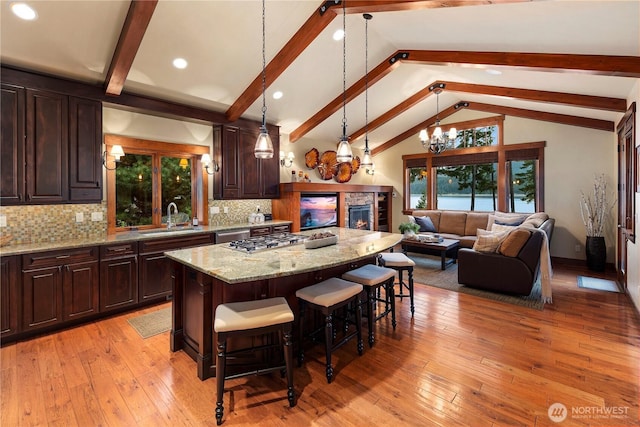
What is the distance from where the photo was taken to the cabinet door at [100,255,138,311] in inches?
134

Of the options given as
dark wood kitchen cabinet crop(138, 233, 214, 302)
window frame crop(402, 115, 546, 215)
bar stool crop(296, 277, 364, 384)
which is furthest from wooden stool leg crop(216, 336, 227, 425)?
window frame crop(402, 115, 546, 215)

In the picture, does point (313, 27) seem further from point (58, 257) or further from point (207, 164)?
point (58, 257)

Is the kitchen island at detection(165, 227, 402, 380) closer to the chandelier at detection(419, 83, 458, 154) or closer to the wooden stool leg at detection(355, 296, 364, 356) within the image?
the wooden stool leg at detection(355, 296, 364, 356)

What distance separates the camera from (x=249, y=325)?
1.90 m

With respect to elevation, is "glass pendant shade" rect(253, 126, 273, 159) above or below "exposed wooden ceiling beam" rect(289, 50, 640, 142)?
below

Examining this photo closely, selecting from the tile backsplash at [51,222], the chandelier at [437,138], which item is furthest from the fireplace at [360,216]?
the tile backsplash at [51,222]

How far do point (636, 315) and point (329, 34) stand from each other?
5.19 meters

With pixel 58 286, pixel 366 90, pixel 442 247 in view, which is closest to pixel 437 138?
pixel 366 90

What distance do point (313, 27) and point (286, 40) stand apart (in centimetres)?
41

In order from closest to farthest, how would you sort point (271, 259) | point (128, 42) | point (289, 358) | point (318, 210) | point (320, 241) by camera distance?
point (289, 358), point (271, 259), point (320, 241), point (128, 42), point (318, 210)

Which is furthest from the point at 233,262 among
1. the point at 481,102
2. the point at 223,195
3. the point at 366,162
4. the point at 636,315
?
the point at 481,102

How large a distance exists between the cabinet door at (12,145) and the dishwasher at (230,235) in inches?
87.1

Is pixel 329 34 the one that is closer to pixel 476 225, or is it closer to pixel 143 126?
pixel 143 126

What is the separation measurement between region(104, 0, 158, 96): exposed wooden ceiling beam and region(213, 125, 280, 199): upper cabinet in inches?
66.3
